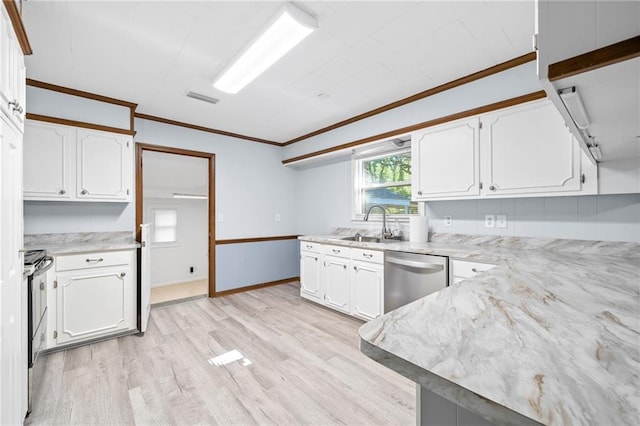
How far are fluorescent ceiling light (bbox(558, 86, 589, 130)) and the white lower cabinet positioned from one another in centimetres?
210

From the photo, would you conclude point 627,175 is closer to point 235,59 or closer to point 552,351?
point 552,351

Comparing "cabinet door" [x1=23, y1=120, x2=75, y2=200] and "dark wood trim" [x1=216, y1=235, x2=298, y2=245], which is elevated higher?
"cabinet door" [x1=23, y1=120, x2=75, y2=200]

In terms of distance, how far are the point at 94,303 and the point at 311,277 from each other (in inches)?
91.4

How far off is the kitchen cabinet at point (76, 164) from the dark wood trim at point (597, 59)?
12.1ft

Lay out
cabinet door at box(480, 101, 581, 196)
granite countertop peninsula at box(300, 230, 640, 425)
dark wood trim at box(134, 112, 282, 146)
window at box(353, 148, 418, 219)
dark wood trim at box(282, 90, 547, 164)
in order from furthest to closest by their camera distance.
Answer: dark wood trim at box(134, 112, 282, 146) < window at box(353, 148, 418, 219) < dark wood trim at box(282, 90, 547, 164) < cabinet door at box(480, 101, 581, 196) < granite countertop peninsula at box(300, 230, 640, 425)

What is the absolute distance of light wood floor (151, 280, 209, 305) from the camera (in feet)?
15.1

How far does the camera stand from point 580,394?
0.42m

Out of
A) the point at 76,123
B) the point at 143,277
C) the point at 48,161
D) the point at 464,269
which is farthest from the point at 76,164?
the point at 464,269

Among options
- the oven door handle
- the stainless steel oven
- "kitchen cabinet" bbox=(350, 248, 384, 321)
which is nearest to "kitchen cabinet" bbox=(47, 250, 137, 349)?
the stainless steel oven

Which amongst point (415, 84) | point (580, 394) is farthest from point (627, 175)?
point (580, 394)

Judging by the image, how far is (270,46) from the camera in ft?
7.00

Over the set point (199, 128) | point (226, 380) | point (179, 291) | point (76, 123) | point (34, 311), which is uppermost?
point (199, 128)

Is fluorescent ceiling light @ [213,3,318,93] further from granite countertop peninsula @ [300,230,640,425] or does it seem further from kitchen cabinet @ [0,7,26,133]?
granite countertop peninsula @ [300,230,640,425]

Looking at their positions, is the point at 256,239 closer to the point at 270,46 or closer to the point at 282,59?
the point at 282,59
